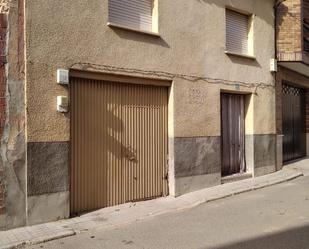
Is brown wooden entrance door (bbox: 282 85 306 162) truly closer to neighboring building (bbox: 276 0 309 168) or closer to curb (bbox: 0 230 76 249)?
neighboring building (bbox: 276 0 309 168)

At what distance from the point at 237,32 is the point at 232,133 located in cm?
263

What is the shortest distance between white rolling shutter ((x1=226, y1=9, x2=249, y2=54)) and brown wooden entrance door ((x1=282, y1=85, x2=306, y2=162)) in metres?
3.57

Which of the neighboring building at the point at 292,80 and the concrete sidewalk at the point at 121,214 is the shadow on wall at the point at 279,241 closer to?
the concrete sidewalk at the point at 121,214

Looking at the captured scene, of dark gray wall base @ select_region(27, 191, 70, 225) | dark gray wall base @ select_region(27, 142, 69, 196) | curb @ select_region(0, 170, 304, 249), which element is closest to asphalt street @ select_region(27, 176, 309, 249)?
curb @ select_region(0, 170, 304, 249)

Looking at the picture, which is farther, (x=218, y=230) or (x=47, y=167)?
(x=47, y=167)

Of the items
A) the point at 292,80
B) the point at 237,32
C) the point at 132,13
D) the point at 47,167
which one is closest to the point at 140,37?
the point at 132,13

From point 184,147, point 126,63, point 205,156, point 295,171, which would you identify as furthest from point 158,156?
point 295,171

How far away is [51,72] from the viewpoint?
286 inches

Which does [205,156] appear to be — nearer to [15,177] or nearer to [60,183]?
[60,183]

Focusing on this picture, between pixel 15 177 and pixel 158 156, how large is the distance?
329 centimetres

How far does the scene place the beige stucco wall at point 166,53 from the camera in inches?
281

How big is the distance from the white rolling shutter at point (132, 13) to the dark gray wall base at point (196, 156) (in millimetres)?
2515

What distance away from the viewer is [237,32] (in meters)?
11.4

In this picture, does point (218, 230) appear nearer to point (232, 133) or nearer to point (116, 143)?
point (116, 143)
